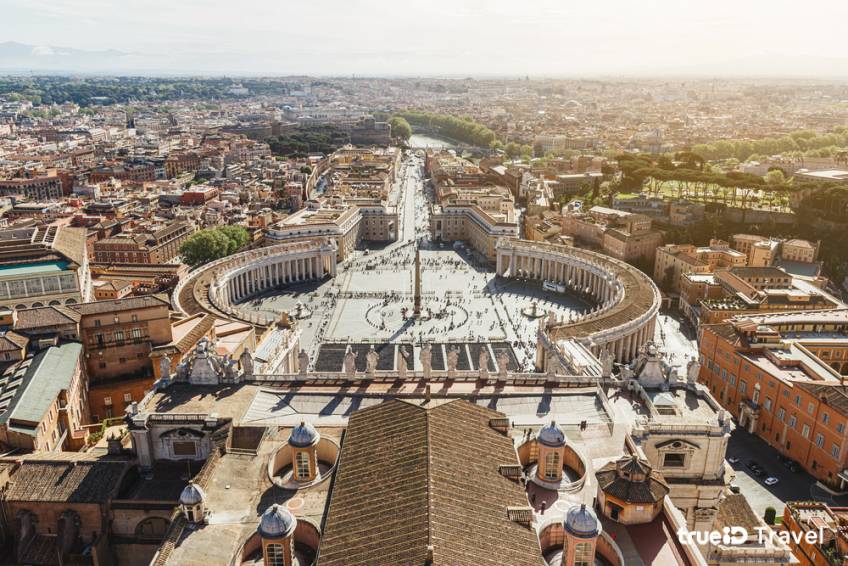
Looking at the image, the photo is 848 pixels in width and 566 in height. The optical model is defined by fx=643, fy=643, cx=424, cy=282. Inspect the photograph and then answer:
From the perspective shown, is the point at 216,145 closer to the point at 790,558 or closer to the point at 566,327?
the point at 566,327

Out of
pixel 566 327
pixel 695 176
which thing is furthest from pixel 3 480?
pixel 695 176

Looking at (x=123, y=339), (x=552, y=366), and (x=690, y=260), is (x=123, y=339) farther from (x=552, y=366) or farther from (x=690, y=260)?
(x=690, y=260)

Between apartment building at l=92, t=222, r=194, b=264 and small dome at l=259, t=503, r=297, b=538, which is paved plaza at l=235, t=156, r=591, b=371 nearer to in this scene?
apartment building at l=92, t=222, r=194, b=264

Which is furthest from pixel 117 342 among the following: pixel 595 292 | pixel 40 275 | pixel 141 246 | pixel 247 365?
pixel 595 292

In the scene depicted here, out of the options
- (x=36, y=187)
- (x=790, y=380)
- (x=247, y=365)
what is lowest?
(x=36, y=187)

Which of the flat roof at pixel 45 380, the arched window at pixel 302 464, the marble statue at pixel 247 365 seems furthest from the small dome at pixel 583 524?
the flat roof at pixel 45 380

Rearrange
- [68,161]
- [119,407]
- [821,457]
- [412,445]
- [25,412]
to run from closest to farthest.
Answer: [412,445]
[25,412]
[821,457]
[119,407]
[68,161]
